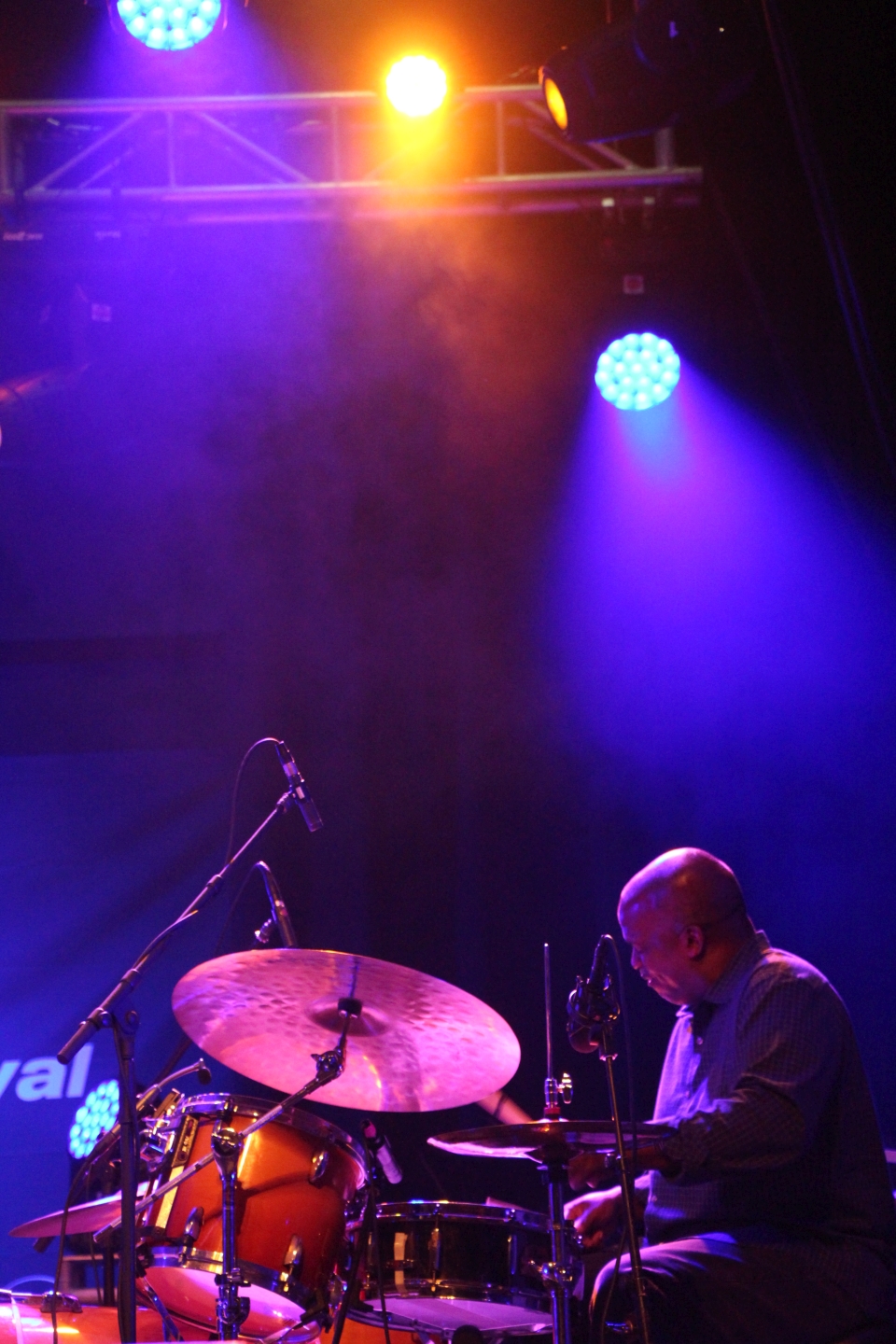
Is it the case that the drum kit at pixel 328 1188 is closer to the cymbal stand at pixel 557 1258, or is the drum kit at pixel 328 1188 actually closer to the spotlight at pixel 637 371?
the cymbal stand at pixel 557 1258

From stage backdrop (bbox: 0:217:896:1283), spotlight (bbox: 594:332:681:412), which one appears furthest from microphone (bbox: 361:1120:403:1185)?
spotlight (bbox: 594:332:681:412)

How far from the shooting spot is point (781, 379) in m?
5.53

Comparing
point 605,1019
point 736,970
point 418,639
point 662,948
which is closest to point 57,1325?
point 605,1019

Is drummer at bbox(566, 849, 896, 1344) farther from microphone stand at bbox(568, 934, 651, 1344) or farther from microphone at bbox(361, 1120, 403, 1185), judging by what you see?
microphone at bbox(361, 1120, 403, 1185)

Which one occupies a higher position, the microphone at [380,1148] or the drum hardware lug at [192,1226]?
the microphone at [380,1148]

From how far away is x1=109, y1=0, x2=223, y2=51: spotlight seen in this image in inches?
154

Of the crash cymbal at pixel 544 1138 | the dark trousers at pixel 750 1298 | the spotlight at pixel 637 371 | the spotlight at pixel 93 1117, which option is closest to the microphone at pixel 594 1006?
the crash cymbal at pixel 544 1138

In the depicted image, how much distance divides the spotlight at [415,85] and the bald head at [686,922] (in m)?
2.72

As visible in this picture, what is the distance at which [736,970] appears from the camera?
123 inches

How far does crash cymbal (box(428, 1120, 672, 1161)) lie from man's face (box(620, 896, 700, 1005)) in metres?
0.70

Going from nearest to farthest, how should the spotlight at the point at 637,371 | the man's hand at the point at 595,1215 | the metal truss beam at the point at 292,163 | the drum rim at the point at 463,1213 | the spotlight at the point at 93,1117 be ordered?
the man's hand at the point at 595,1215 < the drum rim at the point at 463,1213 < the metal truss beam at the point at 292,163 < the spotlight at the point at 93,1117 < the spotlight at the point at 637,371

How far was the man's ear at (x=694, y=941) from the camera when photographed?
3178mm

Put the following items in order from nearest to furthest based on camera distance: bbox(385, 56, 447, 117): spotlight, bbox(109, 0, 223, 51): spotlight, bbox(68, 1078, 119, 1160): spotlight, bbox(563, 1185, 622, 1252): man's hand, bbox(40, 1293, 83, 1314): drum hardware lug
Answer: bbox(563, 1185, 622, 1252): man's hand
bbox(40, 1293, 83, 1314): drum hardware lug
bbox(109, 0, 223, 51): spotlight
bbox(385, 56, 447, 117): spotlight
bbox(68, 1078, 119, 1160): spotlight

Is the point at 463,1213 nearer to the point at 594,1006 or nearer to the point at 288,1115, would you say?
the point at 288,1115
